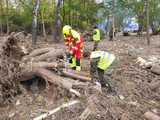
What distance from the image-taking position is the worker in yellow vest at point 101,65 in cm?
1005

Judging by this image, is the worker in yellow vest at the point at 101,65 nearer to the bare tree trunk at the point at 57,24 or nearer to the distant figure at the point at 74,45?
A: the distant figure at the point at 74,45

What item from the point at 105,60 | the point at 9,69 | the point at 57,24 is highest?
the point at 57,24

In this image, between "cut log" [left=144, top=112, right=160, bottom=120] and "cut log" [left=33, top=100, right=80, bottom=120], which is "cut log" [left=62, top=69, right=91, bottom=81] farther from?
"cut log" [left=144, top=112, right=160, bottom=120]

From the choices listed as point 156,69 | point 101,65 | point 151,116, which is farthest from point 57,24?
point 151,116

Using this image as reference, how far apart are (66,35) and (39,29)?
18.3 meters

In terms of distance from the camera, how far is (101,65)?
10227mm

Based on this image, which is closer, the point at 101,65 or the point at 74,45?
the point at 101,65

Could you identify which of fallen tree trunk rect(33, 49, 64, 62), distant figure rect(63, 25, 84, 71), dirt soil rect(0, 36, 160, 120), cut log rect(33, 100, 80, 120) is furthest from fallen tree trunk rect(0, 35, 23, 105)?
distant figure rect(63, 25, 84, 71)

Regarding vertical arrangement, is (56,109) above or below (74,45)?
below

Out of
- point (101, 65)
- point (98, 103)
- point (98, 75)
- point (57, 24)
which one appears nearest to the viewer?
point (98, 103)

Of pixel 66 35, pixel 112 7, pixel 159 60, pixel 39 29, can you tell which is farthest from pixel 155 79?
pixel 39 29

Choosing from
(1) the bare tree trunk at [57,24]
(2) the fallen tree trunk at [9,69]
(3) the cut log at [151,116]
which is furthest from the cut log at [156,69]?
(1) the bare tree trunk at [57,24]

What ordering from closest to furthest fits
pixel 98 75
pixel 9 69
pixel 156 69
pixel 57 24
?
pixel 9 69, pixel 98 75, pixel 156 69, pixel 57 24

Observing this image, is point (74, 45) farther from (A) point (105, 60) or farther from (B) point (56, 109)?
(B) point (56, 109)
